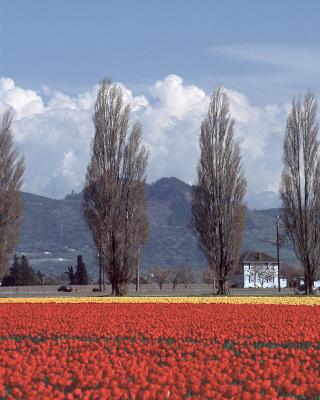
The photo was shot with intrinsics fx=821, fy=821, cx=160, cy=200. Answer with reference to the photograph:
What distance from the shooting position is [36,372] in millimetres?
10141

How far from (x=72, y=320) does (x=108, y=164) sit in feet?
104

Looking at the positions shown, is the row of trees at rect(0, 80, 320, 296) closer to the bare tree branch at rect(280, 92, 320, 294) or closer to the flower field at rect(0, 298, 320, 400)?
the bare tree branch at rect(280, 92, 320, 294)

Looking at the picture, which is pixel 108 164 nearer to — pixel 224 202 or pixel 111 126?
pixel 111 126

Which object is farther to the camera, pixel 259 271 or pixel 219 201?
pixel 259 271

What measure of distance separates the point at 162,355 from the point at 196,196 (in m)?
38.9

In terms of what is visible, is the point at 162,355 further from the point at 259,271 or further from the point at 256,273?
the point at 256,273

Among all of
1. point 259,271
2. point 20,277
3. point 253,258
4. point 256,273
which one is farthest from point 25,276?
point 253,258

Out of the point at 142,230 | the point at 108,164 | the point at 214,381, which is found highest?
the point at 108,164

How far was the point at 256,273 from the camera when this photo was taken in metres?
124

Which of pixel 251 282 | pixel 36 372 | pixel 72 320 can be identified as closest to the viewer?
pixel 36 372

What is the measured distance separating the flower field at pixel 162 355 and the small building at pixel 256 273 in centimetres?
9844

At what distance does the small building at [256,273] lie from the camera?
404 ft

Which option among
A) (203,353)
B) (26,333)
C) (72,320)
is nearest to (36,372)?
(203,353)

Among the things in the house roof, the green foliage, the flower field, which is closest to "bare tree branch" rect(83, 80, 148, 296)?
the flower field
